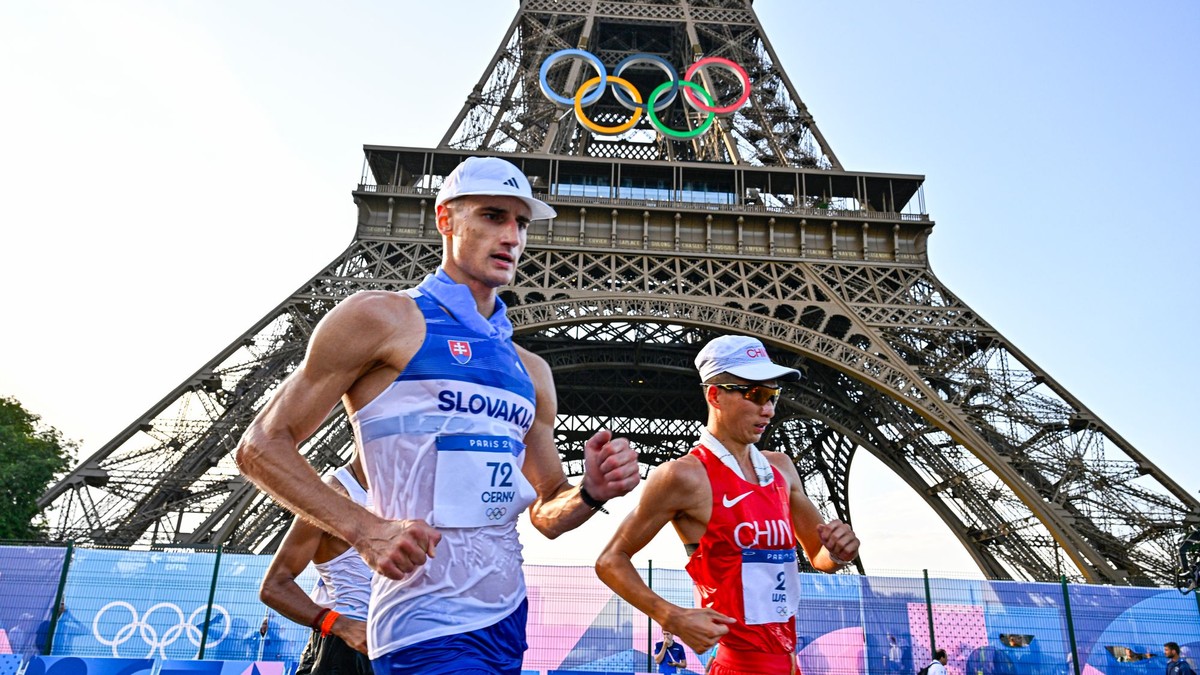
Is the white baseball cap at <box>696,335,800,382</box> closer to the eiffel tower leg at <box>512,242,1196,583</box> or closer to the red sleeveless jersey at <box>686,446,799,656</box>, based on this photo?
the red sleeveless jersey at <box>686,446,799,656</box>

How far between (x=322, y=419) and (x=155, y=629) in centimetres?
1083

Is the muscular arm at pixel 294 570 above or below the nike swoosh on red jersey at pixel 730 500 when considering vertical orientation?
below

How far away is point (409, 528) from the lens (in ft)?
5.99

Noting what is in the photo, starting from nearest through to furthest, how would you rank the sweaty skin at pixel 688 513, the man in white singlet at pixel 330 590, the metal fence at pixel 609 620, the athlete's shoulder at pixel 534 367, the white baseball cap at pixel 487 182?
the white baseball cap at pixel 487 182, the athlete's shoulder at pixel 534 367, the sweaty skin at pixel 688 513, the man in white singlet at pixel 330 590, the metal fence at pixel 609 620

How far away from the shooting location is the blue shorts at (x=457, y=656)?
6.60 ft

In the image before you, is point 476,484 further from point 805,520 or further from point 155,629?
point 155,629

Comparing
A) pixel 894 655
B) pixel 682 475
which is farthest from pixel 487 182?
pixel 894 655

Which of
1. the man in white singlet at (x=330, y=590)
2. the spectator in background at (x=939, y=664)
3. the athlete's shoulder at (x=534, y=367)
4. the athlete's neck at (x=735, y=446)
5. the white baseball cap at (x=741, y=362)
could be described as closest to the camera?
the athlete's shoulder at (x=534, y=367)

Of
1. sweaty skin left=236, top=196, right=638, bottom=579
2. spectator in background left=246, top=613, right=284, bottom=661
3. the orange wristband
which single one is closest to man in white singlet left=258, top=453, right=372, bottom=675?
the orange wristband

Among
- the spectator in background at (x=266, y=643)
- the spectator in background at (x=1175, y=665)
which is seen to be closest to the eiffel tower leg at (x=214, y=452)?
the spectator in background at (x=266, y=643)

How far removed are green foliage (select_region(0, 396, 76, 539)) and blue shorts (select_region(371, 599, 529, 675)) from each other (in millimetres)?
22350

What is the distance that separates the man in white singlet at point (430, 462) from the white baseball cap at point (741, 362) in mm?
1294

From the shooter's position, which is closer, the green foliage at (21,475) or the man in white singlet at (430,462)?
the man in white singlet at (430,462)

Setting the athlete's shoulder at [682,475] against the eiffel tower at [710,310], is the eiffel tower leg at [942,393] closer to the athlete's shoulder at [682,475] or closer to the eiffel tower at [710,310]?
the eiffel tower at [710,310]
